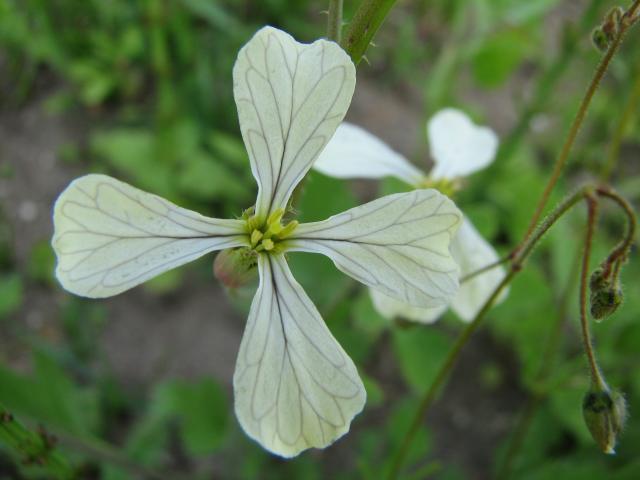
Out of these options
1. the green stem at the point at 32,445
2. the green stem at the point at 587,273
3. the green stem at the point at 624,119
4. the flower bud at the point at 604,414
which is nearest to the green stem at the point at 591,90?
the green stem at the point at 587,273

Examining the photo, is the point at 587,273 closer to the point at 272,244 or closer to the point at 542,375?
the point at 272,244

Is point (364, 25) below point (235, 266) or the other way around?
the other way around

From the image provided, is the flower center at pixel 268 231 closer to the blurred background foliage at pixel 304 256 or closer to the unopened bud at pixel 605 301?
the blurred background foliage at pixel 304 256

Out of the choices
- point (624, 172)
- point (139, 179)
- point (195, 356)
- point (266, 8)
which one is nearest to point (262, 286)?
point (195, 356)

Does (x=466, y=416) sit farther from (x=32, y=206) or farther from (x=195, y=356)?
(x=32, y=206)

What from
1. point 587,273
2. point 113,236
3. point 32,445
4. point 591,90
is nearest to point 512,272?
point 587,273

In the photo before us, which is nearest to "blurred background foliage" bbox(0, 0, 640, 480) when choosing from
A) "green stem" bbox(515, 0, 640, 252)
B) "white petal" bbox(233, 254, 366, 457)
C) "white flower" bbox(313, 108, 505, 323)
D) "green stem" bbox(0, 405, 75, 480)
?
"green stem" bbox(0, 405, 75, 480)

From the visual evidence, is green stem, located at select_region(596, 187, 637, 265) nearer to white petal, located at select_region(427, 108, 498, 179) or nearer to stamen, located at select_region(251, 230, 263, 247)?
stamen, located at select_region(251, 230, 263, 247)
